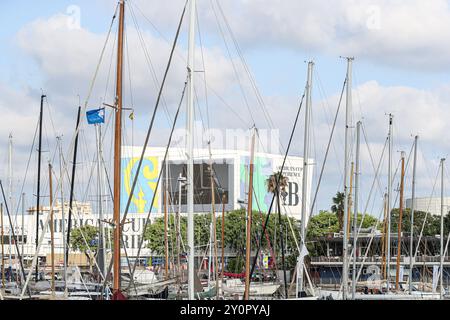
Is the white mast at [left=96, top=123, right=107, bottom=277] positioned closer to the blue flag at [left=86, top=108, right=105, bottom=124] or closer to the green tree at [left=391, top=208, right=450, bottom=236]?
the blue flag at [left=86, top=108, right=105, bottom=124]

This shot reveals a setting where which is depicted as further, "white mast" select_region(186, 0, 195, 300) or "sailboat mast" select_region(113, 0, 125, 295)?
"white mast" select_region(186, 0, 195, 300)

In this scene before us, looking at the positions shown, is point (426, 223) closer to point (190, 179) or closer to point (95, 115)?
point (95, 115)

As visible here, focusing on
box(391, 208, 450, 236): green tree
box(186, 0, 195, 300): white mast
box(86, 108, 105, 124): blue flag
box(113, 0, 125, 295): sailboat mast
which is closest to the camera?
box(113, 0, 125, 295): sailboat mast

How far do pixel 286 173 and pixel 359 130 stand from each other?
11154 cm

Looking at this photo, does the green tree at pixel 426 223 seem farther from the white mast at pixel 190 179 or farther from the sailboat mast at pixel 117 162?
the sailboat mast at pixel 117 162

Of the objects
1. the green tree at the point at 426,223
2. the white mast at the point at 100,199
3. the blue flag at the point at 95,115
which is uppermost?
the blue flag at the point at 95,115

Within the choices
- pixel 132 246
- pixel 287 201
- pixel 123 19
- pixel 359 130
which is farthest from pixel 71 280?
pixel 287 201

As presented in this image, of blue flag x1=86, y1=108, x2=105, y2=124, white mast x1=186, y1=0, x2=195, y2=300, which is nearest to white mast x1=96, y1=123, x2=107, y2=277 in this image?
blue flag x1=86, y1=108, x2=105, y2=124

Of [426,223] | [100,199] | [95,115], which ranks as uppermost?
[95,115]

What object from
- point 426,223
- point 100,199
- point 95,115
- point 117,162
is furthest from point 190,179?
point 426,223

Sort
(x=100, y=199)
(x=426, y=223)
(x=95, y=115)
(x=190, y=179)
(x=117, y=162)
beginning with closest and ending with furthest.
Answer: (x=117, y=162) < (x=190, y=179) < (x=95, y=115) < (x=100, y=199) < (x=426, y=223)

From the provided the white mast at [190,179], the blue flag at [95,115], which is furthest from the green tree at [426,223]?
the white mast at [190,179]
